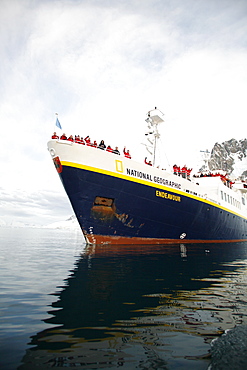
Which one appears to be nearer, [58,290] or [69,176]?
[58,290]

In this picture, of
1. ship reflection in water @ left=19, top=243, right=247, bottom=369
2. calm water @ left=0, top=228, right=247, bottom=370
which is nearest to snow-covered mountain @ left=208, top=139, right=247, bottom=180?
ship reflection in water @ left=19, top=243, right=247, bottom=369

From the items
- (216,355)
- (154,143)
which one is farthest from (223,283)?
(154,143)

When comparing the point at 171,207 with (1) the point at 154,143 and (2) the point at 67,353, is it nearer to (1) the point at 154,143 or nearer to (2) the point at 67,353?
(1) the point at 154,143

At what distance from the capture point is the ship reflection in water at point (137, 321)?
9.24 feet

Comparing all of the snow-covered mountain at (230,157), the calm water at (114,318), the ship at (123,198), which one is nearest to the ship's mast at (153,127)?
the ship at (123,198)

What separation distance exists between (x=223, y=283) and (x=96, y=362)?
5560mm

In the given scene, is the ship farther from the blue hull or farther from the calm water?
the calm water

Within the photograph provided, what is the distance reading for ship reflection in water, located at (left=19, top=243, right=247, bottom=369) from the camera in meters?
2.82

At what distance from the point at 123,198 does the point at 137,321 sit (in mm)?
12014

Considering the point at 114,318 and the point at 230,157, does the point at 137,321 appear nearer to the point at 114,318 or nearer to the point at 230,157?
the point at 114,318

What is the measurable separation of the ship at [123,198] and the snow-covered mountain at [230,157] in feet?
348

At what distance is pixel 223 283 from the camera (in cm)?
700

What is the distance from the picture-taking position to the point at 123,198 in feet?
52.2

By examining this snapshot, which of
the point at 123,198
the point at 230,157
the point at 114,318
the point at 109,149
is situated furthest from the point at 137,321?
the point at 230,157
